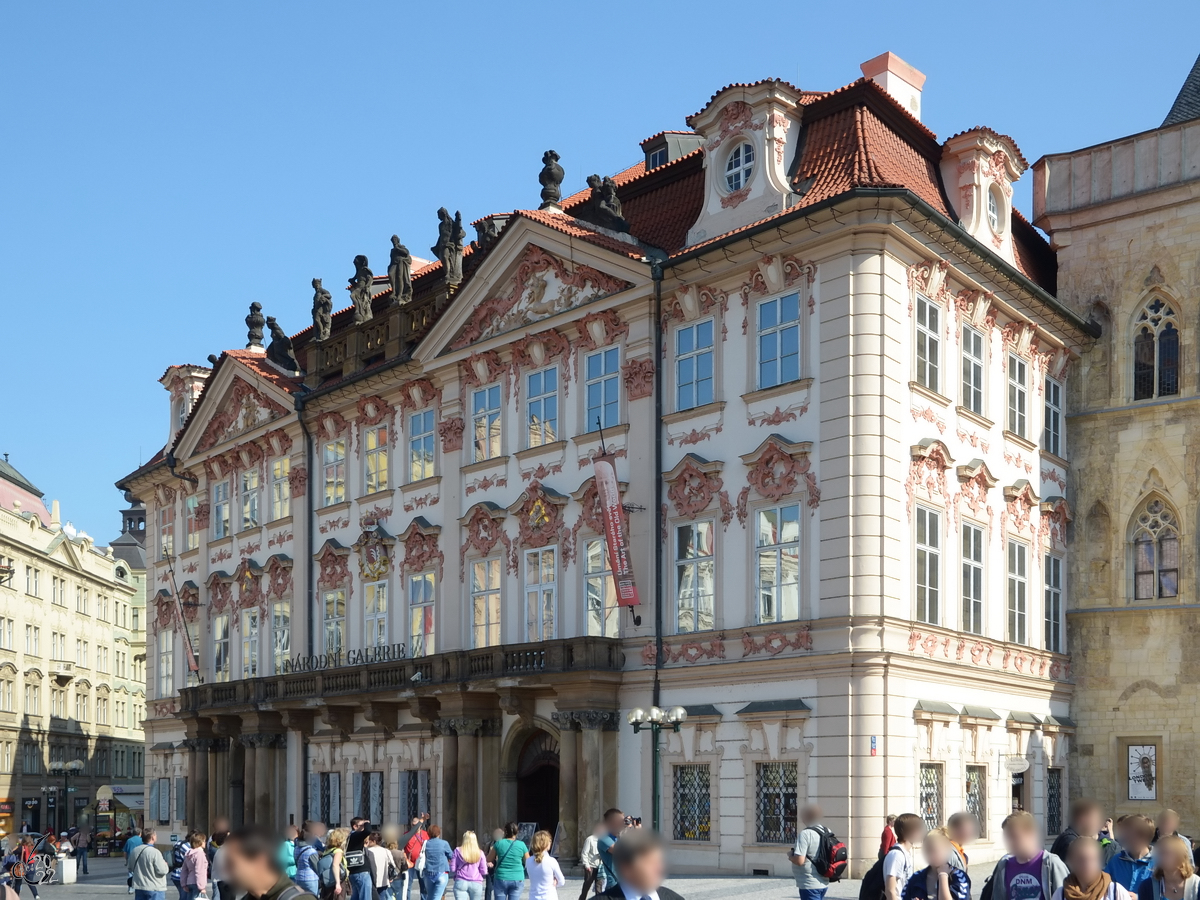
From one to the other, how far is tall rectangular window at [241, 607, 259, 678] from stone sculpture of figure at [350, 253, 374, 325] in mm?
9574

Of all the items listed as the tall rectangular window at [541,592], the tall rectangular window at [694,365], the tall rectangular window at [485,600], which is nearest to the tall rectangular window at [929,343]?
the tall rectangular window at [694,365]

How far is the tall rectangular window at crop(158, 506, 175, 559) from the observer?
2109 inches

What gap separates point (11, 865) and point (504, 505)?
12881mm

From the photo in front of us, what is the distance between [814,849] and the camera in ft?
58.6

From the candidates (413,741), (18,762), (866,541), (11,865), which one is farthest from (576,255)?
(18,762)

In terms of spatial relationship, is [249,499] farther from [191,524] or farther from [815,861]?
[815,861]

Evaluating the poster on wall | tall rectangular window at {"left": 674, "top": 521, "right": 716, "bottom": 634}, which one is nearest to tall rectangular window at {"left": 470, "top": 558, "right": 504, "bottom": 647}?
tall rectangular window at {"left": 674, "top": 521, "right": 716, "bottom": 634}

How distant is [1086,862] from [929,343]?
22505 millimetres

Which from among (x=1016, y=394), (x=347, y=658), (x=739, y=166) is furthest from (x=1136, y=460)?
(x=347, y=658)

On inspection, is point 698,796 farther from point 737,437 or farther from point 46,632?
point 46,632

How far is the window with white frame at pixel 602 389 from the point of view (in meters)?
34.4

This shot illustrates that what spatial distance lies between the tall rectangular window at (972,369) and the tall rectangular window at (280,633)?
2071cm

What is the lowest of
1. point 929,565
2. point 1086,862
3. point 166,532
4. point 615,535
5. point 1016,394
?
point 1086,862

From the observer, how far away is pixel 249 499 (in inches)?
1900
